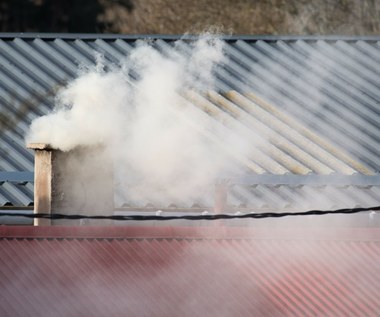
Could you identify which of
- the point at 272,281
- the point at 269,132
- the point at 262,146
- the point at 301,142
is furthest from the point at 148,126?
the point at 272,281

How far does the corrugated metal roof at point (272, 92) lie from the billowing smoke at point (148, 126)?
0.37 m

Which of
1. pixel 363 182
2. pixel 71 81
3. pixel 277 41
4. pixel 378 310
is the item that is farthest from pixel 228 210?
pixel 277 41

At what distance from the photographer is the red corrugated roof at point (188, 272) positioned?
16.1 m

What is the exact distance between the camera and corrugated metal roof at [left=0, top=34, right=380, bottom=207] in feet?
68.8

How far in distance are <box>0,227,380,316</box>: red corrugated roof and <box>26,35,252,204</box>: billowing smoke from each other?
59.4 inches

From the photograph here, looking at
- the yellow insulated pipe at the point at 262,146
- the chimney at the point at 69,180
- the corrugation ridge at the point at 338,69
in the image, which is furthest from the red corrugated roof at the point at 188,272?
the corrugation ridge at the point at 338,69

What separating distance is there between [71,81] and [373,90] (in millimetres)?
5633

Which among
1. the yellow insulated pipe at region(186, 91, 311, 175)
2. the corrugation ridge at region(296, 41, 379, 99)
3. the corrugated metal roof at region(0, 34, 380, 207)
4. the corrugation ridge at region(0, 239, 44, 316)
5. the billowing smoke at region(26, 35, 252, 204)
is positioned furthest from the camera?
the corrugation ridge at region(296, 41, 379, 99)

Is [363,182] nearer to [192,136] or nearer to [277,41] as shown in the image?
[192,136]

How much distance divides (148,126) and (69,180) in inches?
141

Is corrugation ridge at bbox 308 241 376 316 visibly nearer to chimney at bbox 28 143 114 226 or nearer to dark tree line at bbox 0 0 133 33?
chimney at bbox 28 143 114 226

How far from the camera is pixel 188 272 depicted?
16.4 meters

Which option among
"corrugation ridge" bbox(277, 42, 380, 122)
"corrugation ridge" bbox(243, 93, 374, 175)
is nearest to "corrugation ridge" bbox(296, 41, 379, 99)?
"corrugation ridge" bbox(277, 42, 380, 122)

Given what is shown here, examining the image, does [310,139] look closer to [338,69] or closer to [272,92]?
[272,92]
